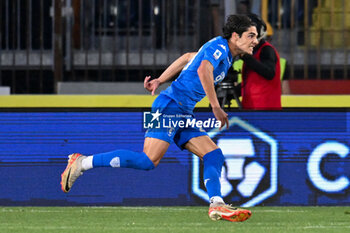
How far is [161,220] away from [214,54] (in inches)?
46.8

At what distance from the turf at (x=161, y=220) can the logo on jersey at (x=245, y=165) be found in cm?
23

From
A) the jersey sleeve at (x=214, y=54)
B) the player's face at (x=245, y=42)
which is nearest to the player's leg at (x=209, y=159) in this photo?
the jersey sleeve at (x=214, y=54)

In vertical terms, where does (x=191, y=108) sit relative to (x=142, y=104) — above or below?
above

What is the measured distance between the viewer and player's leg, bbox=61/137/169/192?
7062mm

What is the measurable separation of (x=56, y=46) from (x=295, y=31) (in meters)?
2.57

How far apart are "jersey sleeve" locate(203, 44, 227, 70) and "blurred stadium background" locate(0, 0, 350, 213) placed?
1290 millimetres

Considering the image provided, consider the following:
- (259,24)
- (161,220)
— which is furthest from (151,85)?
(259,24)

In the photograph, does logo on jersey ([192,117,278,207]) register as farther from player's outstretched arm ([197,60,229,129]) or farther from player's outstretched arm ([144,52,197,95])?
player's outstretched arm ([197,60,229,129])

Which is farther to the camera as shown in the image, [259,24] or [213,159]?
[259,24]

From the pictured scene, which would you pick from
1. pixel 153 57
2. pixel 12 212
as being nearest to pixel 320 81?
pixel 153 57

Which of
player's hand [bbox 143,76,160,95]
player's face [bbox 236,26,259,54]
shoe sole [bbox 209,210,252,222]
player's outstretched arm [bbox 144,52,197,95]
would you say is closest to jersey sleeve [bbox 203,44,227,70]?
player's face [bbox 236,26,259,54]

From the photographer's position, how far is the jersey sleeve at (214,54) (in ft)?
22.7

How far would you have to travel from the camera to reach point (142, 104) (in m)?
9.54

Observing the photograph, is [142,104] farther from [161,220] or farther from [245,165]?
[161,220]
